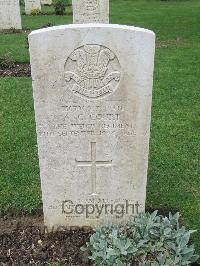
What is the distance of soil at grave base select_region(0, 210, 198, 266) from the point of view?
13.6 feet

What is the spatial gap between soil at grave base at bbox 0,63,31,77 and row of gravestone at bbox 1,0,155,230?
6.21 meters

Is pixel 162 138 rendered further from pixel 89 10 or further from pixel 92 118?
pixel 89 10

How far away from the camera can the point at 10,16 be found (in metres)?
15.8

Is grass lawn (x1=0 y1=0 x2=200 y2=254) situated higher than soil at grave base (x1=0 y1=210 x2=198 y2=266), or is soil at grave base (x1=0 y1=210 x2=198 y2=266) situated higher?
grass lawn (x1=0 y1=0 x2=200 y2=254)

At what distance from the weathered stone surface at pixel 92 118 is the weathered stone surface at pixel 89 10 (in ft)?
27.7

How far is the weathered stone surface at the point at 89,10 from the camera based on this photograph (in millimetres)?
11972

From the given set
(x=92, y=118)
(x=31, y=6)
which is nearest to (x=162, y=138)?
(x=92, y=118)

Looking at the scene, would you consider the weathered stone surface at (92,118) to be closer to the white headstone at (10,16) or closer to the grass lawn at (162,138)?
the grass lawn at (162,138)

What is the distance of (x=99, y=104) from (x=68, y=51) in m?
0.51

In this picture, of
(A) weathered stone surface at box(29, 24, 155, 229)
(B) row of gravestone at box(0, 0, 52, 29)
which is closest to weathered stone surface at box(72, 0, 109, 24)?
(B) row of gravestone at box(0, 0, 52, 29)

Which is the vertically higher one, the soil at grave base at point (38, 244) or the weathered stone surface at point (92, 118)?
the weathered stone surface at point (92, 118)

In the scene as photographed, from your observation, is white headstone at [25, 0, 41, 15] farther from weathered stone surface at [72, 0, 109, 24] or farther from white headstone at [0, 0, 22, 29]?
weathered stone surface at [72, 0, 109, 24]

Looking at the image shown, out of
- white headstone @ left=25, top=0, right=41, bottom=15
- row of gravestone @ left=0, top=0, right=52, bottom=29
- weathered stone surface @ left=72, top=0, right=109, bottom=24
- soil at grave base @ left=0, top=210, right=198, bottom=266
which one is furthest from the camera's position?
white headstone @ left=25, top=0, right=41, bottom=15

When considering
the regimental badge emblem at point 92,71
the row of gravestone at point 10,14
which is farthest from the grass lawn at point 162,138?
the row of gravestone at point 10,14
